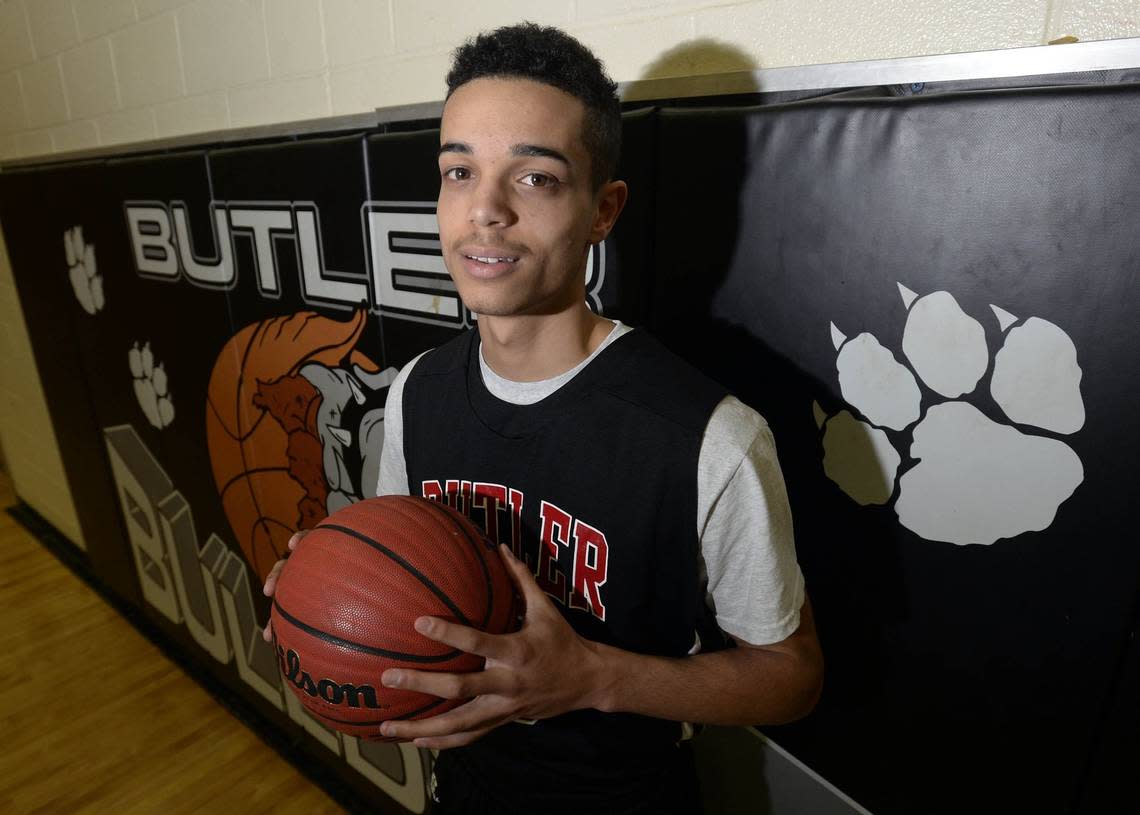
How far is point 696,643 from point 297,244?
1374 millimetres

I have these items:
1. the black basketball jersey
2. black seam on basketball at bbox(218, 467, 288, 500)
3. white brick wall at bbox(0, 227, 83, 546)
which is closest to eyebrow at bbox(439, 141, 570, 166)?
the black basketball jersey

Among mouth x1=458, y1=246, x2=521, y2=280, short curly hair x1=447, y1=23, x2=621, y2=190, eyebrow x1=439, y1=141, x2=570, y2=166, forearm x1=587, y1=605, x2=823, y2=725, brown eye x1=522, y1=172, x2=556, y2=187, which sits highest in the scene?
short curly hair x1=447, y1=23, x2=621, y2=190

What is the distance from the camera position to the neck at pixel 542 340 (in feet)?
3.03

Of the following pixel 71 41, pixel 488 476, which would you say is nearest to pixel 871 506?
pixel 488 476

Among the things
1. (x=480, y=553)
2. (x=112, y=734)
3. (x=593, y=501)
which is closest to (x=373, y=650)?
(x=480, y=553)

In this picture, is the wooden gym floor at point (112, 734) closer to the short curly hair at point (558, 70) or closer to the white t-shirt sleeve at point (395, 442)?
the white t-shirt sleeve at point (395, 442)

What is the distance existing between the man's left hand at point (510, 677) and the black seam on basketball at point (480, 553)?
38 mm

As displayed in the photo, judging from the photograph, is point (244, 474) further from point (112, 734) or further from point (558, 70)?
point (558, 70)

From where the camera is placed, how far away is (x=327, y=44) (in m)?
1.55

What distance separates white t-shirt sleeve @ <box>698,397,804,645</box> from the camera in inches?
31.6

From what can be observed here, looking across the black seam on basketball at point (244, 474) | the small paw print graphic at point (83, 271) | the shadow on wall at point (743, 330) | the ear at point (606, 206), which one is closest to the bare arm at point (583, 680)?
the shadow on wall at point (743, 330)

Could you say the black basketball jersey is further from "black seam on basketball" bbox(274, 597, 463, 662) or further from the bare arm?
"black seam on basketball" bbox(274, 597, 463, 662)

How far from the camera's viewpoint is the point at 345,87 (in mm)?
1552

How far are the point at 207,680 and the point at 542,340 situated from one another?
246 cm
